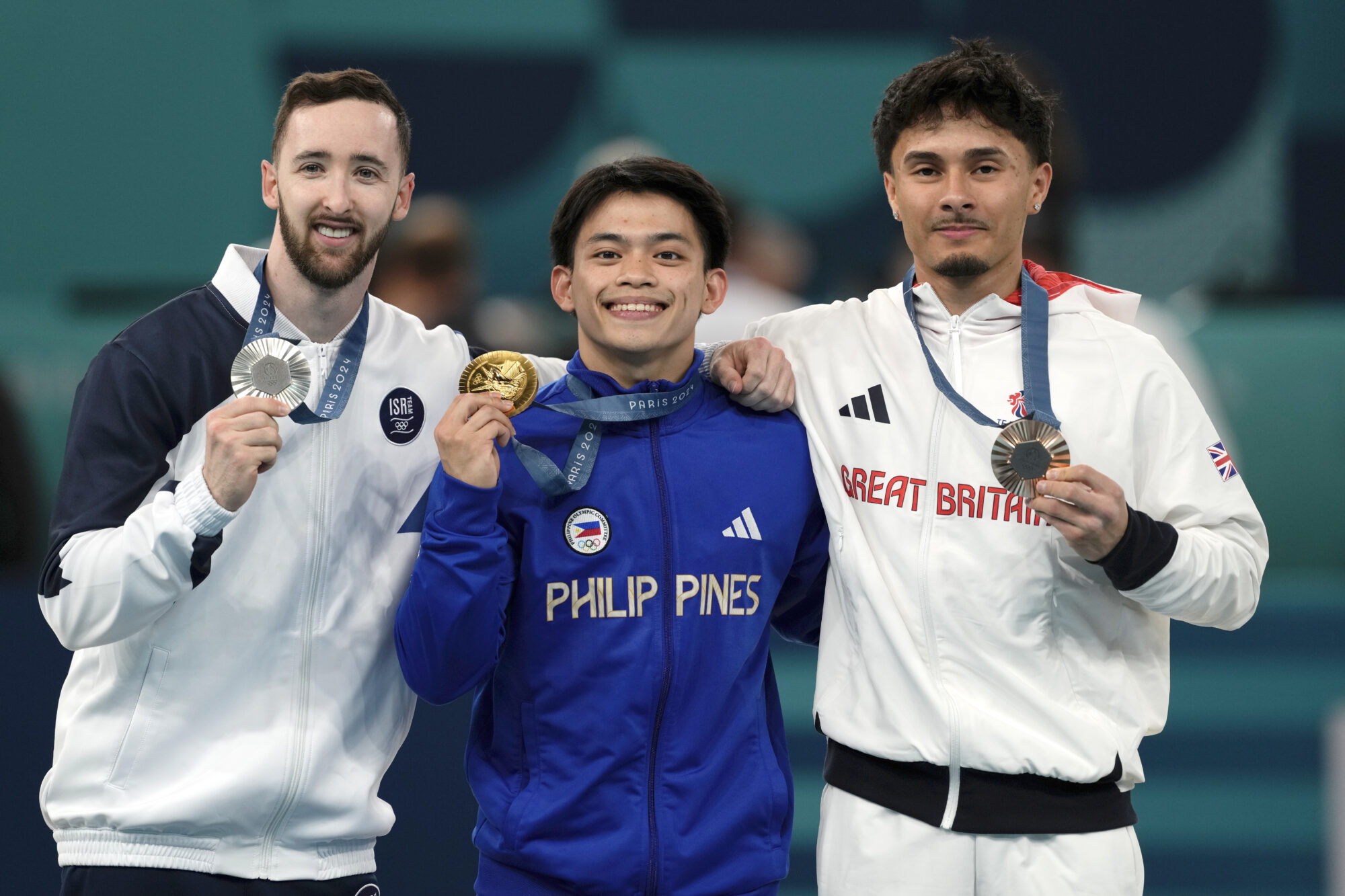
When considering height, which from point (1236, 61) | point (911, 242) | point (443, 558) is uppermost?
point (1236, 61)

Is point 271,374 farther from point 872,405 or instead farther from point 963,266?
point 963,266

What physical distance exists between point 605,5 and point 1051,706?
691 centimetres

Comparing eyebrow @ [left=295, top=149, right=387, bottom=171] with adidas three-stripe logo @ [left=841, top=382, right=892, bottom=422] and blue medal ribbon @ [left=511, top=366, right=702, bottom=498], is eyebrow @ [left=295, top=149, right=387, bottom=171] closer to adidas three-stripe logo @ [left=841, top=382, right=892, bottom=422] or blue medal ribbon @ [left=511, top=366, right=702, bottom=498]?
blue medal ribbon @ [left=511, top=366, right=702, bottom=498]

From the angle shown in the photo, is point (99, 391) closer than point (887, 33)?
Yes

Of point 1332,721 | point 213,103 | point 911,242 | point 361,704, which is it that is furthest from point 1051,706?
point 213,103

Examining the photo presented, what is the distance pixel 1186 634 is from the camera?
5359mm

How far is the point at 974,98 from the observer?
312 centimetres

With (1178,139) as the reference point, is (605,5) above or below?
above

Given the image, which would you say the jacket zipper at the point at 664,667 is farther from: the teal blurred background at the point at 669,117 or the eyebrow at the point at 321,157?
the teal blurred background at the point at 669,117

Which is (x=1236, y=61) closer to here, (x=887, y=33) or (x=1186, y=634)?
(x=887, y=33)

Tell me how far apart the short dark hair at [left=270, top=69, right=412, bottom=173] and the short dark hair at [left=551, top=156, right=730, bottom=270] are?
383mm

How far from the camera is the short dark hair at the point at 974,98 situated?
10.2 feet

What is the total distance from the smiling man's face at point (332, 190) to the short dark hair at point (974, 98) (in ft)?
3.78

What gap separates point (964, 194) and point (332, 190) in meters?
1.35
